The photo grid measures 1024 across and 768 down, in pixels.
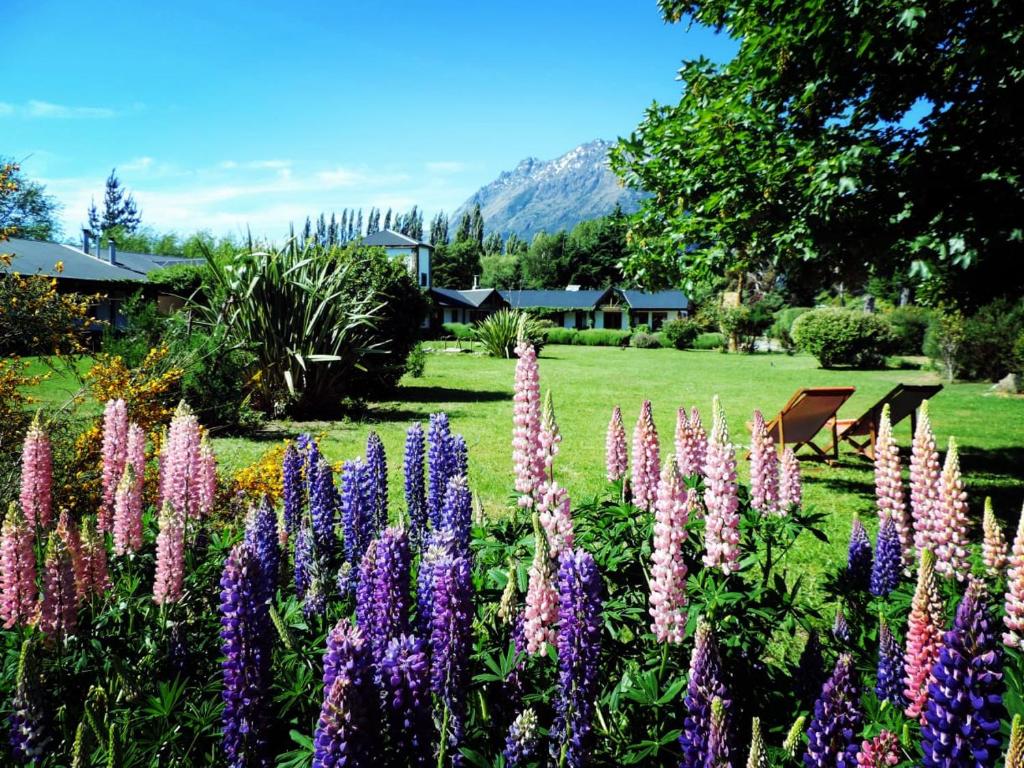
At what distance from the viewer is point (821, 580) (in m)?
5.03

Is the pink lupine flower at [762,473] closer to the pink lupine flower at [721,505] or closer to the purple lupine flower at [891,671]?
the pink lupine flower at [721,505]

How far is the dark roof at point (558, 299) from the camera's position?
6197cm

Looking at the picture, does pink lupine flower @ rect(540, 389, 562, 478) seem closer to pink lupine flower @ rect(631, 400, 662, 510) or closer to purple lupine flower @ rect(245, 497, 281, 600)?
pink lupine flower @ rect(631, 400, 662, 510)

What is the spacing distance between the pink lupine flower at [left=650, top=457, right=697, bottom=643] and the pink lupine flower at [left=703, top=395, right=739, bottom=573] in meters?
0.29

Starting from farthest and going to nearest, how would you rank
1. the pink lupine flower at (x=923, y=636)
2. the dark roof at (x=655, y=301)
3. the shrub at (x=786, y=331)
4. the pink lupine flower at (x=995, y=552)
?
1. the dark roof at (x=655, y=301)
2. the shrub at (x=786, y=331)
3. the pink lupine flower at (x=995, y=552)
4. the pink lupine flower at (x=923, y=636)

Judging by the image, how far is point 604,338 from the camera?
151ft

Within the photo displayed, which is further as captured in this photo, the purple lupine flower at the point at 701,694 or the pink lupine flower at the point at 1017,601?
the pink lupine flower at the point at 1017,601

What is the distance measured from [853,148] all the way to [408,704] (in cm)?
564

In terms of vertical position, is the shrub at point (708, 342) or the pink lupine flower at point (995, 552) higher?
the shrub at point (708, 342)

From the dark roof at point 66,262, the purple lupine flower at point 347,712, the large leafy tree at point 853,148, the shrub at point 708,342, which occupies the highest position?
the dark roof at point 66,262

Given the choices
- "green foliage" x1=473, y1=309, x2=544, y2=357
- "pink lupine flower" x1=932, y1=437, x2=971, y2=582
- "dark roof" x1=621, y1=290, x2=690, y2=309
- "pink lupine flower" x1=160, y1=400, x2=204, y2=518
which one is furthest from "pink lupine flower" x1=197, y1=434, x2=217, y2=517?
"dark roof" x1=621, y1=290, x2=690, y2=309

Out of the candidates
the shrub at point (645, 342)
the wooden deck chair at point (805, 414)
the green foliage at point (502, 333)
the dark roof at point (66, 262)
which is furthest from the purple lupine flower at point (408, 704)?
the shrub at point (645, 342)

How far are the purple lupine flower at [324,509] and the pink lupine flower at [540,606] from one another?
1.31 metres

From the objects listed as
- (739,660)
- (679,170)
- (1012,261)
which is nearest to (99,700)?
(739,660)
